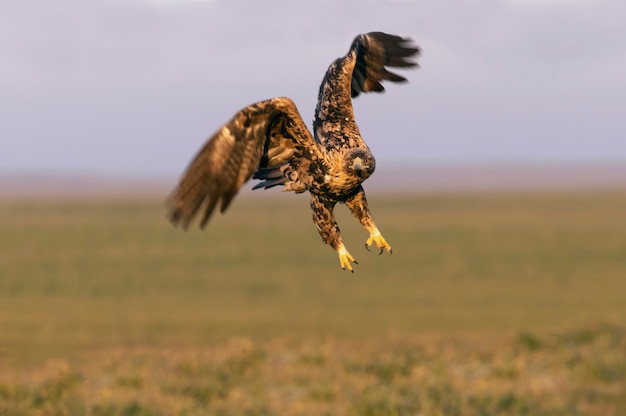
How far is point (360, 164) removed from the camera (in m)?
2.70

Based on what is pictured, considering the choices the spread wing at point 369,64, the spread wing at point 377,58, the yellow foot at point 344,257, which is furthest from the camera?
the spread wing at point 377,58

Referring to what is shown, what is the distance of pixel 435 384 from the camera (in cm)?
2297

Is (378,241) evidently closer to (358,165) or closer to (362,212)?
(362,212)

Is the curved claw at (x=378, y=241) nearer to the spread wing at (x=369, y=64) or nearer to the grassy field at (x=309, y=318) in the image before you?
the spread wing at (x=369, y=64)

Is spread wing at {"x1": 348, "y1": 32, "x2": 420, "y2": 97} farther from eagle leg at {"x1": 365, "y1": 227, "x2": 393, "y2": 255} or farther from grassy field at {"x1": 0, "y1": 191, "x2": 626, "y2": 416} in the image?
grassy field at {"x1": 0, "y1": 191, "x2": 626, "y2": 416}

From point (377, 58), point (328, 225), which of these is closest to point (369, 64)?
point (377, 58)

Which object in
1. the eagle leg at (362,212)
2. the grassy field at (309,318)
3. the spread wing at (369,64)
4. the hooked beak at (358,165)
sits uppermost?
the spread wing at (369,64)

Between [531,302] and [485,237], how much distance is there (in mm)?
30386

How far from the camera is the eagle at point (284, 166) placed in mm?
2752

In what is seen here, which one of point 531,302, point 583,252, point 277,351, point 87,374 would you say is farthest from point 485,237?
point 87,374

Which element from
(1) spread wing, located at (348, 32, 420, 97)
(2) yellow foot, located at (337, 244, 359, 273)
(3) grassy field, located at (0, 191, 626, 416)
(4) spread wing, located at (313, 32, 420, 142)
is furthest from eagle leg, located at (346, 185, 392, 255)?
(3) grassy field, located at (0, 191, 626, 416)

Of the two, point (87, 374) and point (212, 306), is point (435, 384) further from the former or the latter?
point (212, 306)

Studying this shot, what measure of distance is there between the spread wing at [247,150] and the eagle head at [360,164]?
0.15 m

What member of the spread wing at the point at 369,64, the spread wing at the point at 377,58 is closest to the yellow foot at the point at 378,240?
the spread wing at the point at 369,64
